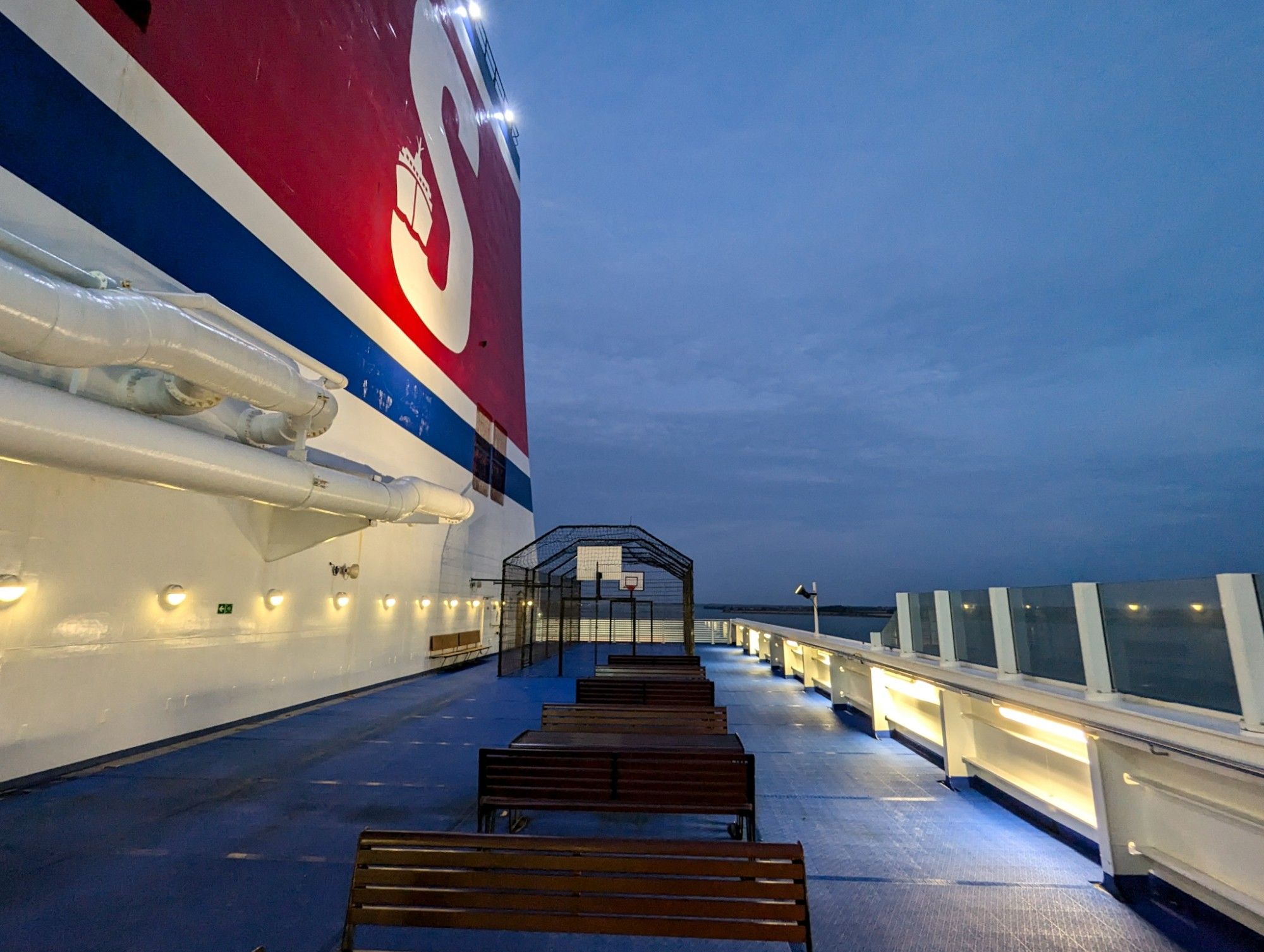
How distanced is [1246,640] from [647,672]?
323 inches

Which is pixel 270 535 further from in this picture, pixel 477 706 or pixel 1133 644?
pixel 1133 644

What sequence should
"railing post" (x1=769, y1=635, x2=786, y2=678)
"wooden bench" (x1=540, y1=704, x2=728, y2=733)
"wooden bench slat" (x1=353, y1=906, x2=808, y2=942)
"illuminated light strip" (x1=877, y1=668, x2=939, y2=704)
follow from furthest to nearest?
"railing post" (x1=769, y1=635, x2=786, y2=678), "illuminated light strip" (x1=877, y1=668, x2=939, y2=704), "wooden bench" (x1=540, y1=704, x2=728, y2=733), "wooden bench slat" (x1=353, y1=906, x2=808, y2=942)

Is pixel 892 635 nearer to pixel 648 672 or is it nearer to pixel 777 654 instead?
pixel 648 672

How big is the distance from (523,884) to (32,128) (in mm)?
8606

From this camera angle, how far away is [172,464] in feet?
17.8

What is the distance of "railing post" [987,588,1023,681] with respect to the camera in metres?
5.52

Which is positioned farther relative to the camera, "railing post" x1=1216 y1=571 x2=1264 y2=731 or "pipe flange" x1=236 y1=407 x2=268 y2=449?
"pipe flange" x1=236 y1=407 x2=268 y2=449

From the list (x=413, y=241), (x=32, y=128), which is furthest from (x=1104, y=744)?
(x=413, y=241)

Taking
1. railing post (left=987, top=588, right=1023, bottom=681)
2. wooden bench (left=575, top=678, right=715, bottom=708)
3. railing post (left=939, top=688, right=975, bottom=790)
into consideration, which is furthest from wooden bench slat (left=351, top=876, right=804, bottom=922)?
wooden bench (left=575, top=678, right=715, bottom=708)

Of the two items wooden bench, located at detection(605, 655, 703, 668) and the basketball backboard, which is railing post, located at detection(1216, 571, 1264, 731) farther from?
the basketball backboard

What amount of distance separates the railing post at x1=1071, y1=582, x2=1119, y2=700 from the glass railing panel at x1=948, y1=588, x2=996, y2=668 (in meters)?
1.28

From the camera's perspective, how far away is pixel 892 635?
27.8ft

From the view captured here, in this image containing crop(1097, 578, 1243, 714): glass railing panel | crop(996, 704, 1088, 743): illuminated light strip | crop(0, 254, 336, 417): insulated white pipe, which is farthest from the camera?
crop(996, 704, 1088, 743): illuminated light strip

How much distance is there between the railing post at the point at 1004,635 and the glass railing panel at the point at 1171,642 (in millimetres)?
1204
